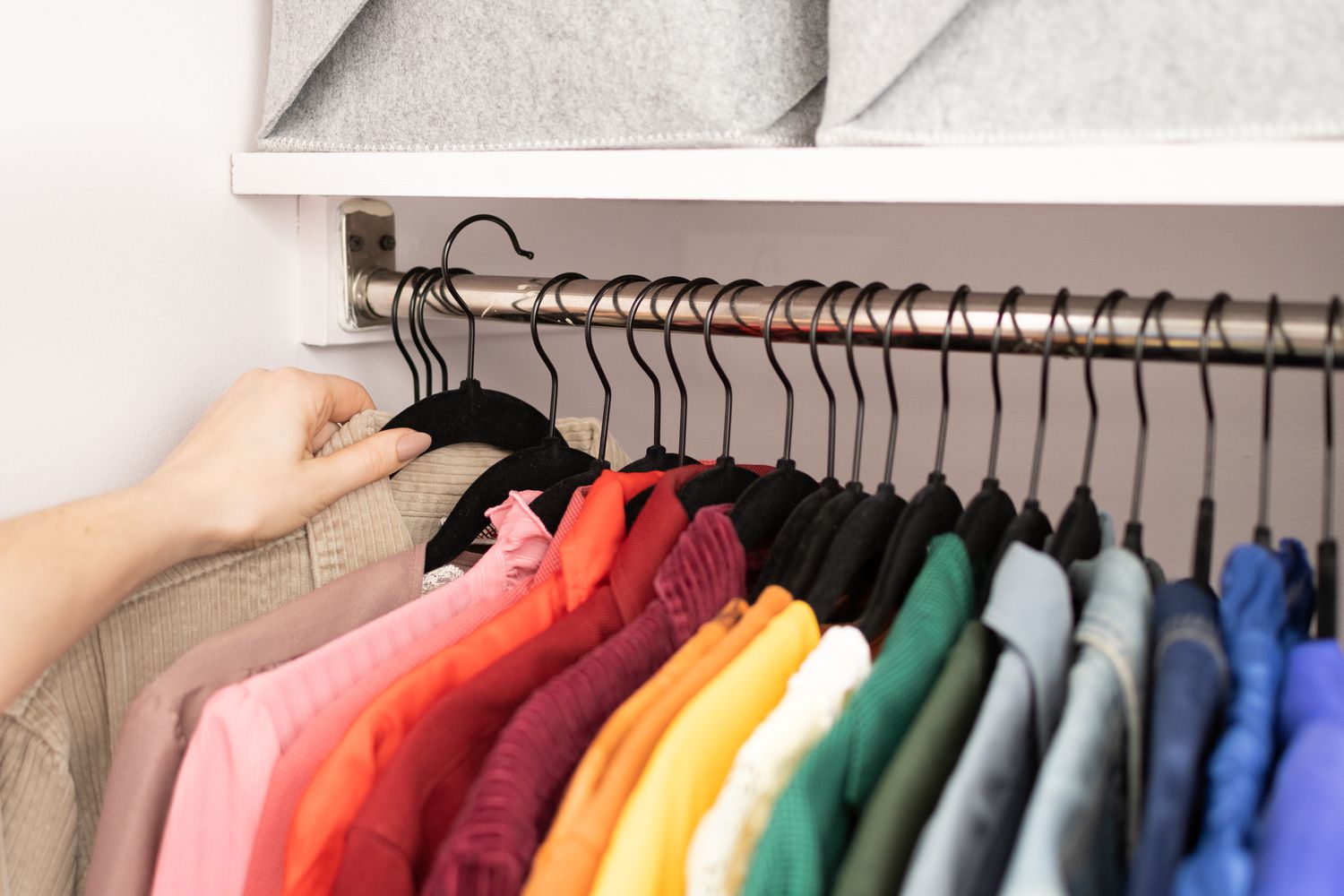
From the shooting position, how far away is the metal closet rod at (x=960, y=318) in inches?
21.4

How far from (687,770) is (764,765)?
0.03 metres

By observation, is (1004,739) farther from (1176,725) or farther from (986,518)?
(986,518)

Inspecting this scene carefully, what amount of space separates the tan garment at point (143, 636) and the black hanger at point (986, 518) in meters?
0.31

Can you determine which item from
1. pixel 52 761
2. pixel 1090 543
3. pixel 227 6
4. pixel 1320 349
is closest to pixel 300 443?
pixel 52 761

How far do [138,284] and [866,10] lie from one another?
0.54 metres

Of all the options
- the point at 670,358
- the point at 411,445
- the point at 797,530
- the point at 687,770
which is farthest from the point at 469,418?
the point at 687,770

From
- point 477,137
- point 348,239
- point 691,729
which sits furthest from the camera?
point 348,239

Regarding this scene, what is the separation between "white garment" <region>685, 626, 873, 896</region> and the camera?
427mm

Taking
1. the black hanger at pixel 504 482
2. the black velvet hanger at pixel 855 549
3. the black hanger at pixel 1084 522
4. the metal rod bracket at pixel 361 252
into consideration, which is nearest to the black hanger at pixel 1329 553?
the black hanger at pixel 1084 522

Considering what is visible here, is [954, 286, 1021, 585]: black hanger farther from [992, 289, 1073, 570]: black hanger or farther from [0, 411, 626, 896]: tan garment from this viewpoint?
[0, 411, 626, 896]: tan garment

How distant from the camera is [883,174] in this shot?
0.54 m

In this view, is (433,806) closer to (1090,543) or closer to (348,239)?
(1090,543)

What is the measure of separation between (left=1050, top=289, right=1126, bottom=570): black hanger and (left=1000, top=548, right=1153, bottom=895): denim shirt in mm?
57

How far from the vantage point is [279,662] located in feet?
1.87
